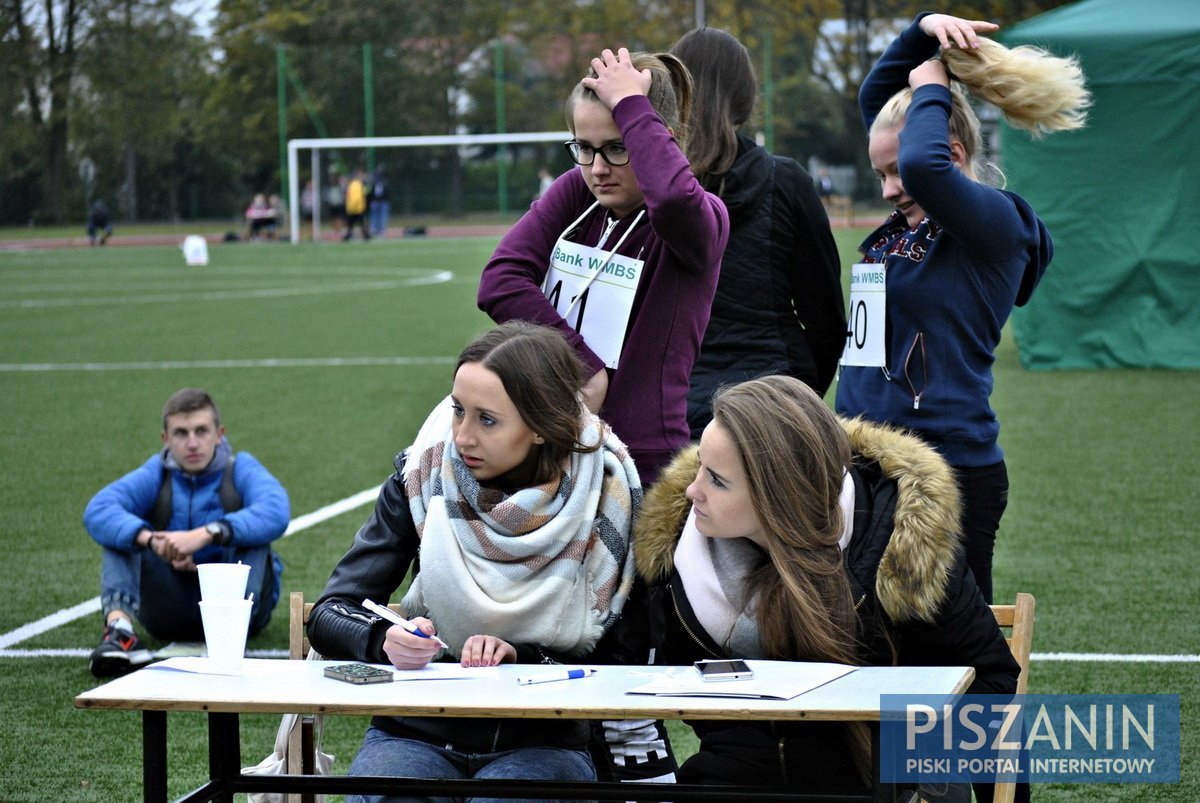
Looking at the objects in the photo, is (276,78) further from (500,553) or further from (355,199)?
(500,553)

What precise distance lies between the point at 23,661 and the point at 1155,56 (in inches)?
391

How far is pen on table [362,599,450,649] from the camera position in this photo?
9.81 ft

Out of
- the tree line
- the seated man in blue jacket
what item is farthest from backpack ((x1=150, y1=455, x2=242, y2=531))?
the tree line

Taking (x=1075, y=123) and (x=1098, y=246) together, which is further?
(x=1098, y=246)

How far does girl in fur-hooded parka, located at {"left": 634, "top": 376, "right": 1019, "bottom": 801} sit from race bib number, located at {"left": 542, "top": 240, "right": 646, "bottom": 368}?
0.64 m

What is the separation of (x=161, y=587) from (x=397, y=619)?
274cm

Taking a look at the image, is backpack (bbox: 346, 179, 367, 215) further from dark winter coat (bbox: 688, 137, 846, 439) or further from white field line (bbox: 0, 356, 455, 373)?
dark winter coat (bbox: 688, 137, 846, 439)

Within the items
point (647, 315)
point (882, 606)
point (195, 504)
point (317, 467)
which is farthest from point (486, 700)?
point (317, 467)

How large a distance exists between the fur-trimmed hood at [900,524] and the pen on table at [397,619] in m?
0.44

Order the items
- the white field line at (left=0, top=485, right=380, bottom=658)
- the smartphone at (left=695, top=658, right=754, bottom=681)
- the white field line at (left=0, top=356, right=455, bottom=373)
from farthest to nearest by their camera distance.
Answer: the white field line at (left=0, top=356, right=455, bottom=373) < the white field line at (left=0, top=485, right=380, bottom=658) < the smartphone at (left=695, top=658, right=754, bottom=681)

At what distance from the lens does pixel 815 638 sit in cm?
294

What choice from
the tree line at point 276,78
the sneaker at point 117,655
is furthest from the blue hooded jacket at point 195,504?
the tree line at point 276,78

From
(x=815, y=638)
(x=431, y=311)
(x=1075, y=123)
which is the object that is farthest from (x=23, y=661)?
(x=431, y=311)

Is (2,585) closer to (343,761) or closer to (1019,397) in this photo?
(343,761)
